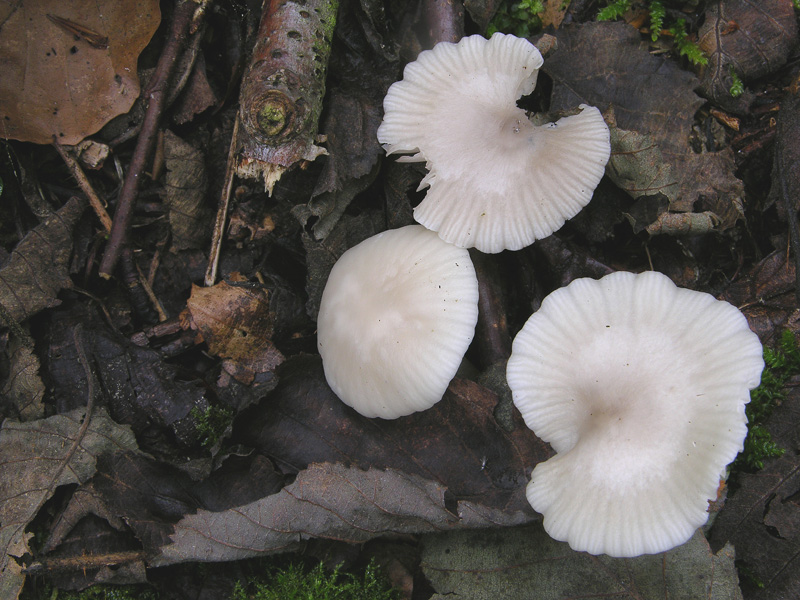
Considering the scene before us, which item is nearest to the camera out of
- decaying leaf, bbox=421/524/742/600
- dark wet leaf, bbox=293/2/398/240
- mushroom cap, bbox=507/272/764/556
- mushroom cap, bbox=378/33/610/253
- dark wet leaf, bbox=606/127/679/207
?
mushroom cap, bbox=507/272/764/556

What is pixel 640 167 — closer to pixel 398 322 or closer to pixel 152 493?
pixel 398 322

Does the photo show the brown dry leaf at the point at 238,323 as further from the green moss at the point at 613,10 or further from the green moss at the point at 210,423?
the green moss at the point at 613,10

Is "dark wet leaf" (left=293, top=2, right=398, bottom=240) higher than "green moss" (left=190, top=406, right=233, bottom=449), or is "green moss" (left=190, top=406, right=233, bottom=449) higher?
"dark wet leaf" (left=293, top=2, right=398, bottom=240)

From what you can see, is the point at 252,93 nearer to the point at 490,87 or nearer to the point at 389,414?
the point at 490,87

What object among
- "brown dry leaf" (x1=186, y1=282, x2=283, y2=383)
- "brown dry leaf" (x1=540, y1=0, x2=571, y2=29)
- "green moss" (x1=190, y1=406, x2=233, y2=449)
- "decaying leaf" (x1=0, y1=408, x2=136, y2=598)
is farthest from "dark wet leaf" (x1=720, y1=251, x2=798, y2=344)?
"decaying leaf" (x1=0, y1=408, x2=136, y2=598)

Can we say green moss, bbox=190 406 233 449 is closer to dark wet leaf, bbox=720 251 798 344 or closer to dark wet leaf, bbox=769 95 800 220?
dark wet leaf, bbox=720 251 798 344


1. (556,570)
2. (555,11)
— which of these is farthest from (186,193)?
(556,570)

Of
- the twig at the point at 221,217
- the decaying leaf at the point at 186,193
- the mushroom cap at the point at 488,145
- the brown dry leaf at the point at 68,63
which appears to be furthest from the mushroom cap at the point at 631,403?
the brown dry leaf at the point at 68,63
